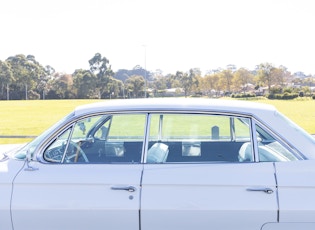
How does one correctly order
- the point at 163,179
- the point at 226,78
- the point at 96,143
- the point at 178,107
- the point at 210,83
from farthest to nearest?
the point at 210,83, the point at 226,78, the point at 96,143, the point at 178,107, the point at 163,179

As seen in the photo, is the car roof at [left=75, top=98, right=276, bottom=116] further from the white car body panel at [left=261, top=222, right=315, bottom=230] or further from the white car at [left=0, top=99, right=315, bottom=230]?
the white car body panel at [left=261, top=222, right=315, bottom=230]

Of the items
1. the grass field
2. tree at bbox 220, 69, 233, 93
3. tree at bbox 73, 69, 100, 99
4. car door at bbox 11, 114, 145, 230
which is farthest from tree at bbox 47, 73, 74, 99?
car door at bbox 11, 114, 145, 230

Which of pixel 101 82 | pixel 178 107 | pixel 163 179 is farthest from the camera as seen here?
pixel 101 82

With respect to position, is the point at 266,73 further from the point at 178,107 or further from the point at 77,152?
the point at 77,152

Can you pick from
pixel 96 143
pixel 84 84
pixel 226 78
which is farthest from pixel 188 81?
pixel 96 143

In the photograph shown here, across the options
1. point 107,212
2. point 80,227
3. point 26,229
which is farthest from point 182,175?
point 26,229

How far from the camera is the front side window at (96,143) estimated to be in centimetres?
296

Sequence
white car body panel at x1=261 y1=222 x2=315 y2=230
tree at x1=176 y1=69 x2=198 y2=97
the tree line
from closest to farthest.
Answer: white car body panel at x1=261 y1=222 x2=315 y2=230 → the tree line → tree at x1=176 y1=69 x2=198 y2=97

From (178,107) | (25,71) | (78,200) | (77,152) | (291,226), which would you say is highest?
(25,71)

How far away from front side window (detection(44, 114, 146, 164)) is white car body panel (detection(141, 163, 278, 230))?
15.0 inches

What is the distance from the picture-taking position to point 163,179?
8.69 ft

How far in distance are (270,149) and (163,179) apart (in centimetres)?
92

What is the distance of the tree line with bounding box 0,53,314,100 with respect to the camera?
80.4 m

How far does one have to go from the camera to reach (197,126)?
3.58 meters
